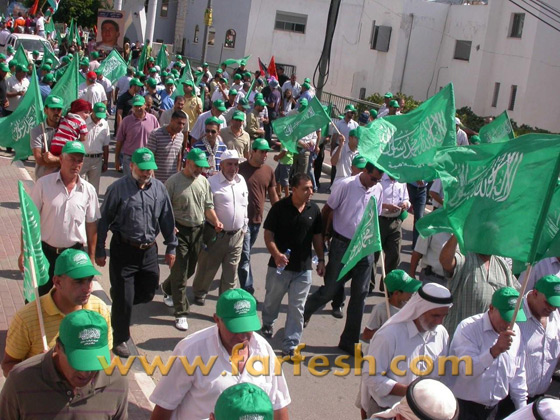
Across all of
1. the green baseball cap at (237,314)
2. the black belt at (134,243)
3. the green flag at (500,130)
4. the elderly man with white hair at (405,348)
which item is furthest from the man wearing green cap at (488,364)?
the green flag at (500,130)

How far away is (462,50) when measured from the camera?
3828 centimetres

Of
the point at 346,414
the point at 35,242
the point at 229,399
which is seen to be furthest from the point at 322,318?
the point at 229,399

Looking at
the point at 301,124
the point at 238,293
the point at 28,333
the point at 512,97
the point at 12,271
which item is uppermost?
the point at 512,97

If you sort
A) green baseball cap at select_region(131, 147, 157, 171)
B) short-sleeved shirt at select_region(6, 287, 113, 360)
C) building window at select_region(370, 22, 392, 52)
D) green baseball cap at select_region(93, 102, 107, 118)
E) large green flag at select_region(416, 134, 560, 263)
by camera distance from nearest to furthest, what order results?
short-sleeved shirt at select_region(6, 287, 113, 360), large green flag at select_region(416, 134, 560, 263), green baseball cap at select_region(131, 147, 157, 171), green baseball cap at select_region(93, 102, 107, 118), building window at select_region(370, 22, 392, 52)

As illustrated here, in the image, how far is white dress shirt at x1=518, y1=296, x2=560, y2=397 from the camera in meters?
5.89

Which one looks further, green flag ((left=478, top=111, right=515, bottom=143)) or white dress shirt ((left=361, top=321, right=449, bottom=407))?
green flag ((left=478, top=111, right=515, bottom=143))

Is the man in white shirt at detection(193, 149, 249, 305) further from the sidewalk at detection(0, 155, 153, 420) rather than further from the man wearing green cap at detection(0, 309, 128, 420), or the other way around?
the man wearing green cap at detection(0, 309, 128, 420)

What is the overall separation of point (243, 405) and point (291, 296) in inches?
183

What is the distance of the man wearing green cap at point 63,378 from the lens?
370 cm

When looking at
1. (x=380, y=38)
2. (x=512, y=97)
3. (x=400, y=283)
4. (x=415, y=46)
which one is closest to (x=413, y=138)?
(x=400, y=283)

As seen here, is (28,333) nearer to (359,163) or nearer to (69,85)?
(359,163)

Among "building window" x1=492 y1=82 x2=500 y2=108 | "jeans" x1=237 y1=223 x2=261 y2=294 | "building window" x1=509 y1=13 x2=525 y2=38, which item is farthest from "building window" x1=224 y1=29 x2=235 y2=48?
"jeans" x1=237 y1=223 x2=261 y2=294

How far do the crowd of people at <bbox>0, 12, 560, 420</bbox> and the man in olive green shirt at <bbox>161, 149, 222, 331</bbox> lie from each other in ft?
0.05

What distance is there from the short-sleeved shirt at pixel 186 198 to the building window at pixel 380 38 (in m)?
33.9
